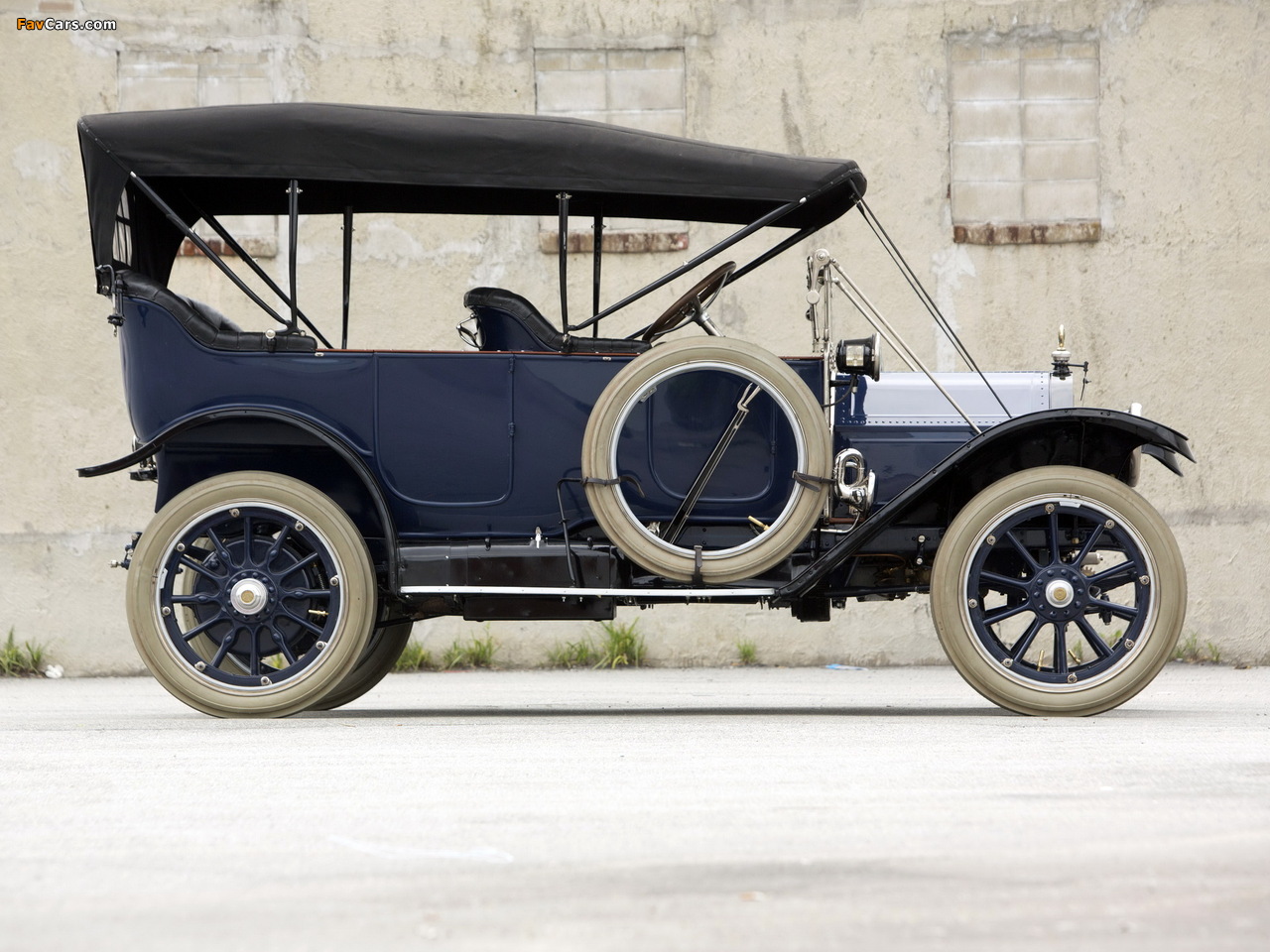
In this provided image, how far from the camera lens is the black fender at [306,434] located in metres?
5.89

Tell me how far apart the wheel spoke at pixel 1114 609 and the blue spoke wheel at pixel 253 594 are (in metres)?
2.69

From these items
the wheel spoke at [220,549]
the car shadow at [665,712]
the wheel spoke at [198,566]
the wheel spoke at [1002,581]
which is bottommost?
the car shadow at [665,712]

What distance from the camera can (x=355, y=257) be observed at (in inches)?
389

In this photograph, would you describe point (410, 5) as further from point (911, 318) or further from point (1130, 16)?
point (1130, 16)

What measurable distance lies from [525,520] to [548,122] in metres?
1.55

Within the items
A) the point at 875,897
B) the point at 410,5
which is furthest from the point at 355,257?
the point at 875,897

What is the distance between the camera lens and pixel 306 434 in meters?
6.02

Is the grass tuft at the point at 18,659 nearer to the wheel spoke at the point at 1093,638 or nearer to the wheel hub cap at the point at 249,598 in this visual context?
the wheel hub cap at the point at 249,598

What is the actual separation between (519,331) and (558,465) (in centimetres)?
61

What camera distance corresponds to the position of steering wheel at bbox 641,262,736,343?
6.20 meters

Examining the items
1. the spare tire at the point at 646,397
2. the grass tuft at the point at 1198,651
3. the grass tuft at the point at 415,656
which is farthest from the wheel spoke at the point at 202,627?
the grass tuft at the point at 1198,651

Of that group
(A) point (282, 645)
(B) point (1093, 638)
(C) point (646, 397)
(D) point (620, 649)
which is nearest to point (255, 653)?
(A) point (282, 645)

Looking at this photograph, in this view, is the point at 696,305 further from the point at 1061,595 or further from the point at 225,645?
the point at 225,645

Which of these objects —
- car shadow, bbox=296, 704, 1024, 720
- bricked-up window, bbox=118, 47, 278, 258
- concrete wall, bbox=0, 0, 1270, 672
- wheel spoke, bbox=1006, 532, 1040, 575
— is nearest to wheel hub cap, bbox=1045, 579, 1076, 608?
wheel spoke, bbox=1006, 532, 1040, 575
